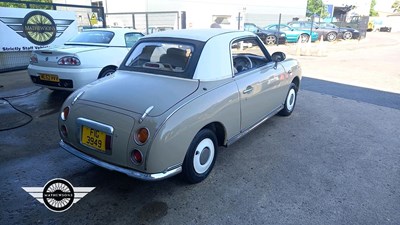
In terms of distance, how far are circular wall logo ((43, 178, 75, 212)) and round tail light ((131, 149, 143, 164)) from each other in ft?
2.56

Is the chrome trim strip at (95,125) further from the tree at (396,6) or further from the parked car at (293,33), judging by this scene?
the tree at (396,6)

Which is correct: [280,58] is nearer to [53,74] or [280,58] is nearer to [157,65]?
[157,65]

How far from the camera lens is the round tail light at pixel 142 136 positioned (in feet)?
7.94

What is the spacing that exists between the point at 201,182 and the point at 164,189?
395 millimetres

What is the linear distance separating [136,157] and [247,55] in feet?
8.21

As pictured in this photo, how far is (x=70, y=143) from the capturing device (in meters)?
2.92

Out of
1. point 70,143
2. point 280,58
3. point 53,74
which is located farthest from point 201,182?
point 53,74

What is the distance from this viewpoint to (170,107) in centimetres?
255

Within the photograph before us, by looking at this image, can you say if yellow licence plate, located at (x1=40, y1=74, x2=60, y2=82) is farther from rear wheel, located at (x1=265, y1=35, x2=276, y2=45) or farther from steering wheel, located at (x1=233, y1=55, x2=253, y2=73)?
rear wheel, located at (x1=265, y1=35, x2=276, y2=45)

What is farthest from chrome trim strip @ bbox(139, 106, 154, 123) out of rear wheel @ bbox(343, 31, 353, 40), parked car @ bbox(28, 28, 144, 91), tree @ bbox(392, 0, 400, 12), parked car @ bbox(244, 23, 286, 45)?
tree @ bbox(392, 0, 400, 12)

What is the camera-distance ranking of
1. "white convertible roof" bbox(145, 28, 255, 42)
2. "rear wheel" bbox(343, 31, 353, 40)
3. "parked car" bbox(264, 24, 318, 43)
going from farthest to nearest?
1. "rear wheel" bbox(343, 31, 353, 40)
2. "parked car" bbox(264, 24, 318, 43)
3. "white convertible roof" bbox(145, 28, 255, 42)

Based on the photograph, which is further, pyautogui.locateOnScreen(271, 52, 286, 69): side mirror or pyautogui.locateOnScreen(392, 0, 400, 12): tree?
pyautogui.locateOnScreen(392, 0, 400, 12): tree

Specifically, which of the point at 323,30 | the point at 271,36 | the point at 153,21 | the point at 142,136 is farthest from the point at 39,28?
the point at 323,30

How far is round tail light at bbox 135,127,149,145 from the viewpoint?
242 cm
